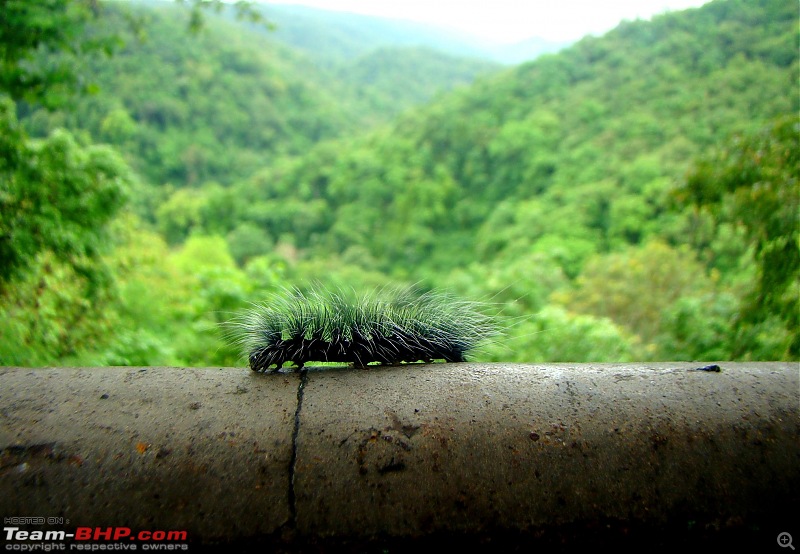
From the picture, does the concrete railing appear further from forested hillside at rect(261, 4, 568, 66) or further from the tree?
forested hillside at rect(261, 4, 568, 66)

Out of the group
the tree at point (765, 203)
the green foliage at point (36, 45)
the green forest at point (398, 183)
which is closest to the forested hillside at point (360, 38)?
the green forest at point (398, 183)

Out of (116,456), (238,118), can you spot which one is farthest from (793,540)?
(238,118)

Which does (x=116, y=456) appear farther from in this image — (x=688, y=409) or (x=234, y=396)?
(x=688, y=409)

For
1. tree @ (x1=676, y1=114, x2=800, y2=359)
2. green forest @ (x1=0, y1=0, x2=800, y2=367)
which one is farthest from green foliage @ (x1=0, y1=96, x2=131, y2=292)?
tree @ (x1=676, y1=114, x2=800, y2=359)

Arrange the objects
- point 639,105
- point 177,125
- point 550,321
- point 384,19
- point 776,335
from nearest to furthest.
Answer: point 776,335, point 550,321, point 639,105, point 177,125, point 384,19

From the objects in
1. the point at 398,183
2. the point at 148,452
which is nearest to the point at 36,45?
the point at 148,452

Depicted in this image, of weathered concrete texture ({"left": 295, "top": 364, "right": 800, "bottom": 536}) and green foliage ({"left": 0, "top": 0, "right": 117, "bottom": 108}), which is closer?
weathered concrete texture ({"left": 295, "top": 364, "right": 800, "bottom": 536})

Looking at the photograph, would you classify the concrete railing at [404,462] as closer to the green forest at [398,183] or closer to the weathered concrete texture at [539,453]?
the weathered concrete texture at [539,453]
